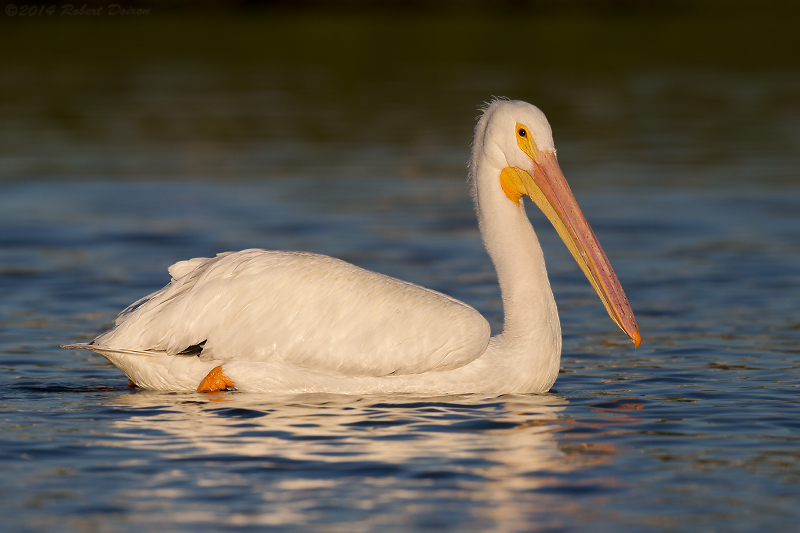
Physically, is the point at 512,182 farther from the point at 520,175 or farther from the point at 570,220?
the point at 570,220

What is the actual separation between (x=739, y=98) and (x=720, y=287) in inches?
649

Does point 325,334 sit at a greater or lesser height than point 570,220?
lesser

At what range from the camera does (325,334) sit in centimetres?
692

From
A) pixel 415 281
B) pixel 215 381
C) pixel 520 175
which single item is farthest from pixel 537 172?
pixel 415 281

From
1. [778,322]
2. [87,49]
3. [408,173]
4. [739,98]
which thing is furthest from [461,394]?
[87,49]

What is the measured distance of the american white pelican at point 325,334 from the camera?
6898 mm

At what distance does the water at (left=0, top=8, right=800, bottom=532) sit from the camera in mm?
5332

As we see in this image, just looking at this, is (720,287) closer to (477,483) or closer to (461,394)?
(461,394)

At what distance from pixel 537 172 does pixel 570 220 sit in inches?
12.8

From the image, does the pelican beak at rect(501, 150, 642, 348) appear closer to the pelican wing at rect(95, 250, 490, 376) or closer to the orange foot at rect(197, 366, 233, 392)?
the pelican wing at rect(95, 250, 490, 376)

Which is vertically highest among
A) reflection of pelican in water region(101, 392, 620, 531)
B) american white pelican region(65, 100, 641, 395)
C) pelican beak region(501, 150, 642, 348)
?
pelican beak region(501, 150, 642, 348)

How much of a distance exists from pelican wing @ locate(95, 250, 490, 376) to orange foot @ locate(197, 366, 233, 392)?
0.10 meters

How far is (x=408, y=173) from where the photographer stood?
16844 mm

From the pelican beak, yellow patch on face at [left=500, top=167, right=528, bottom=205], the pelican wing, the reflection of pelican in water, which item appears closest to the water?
the reflection of pelican in water
